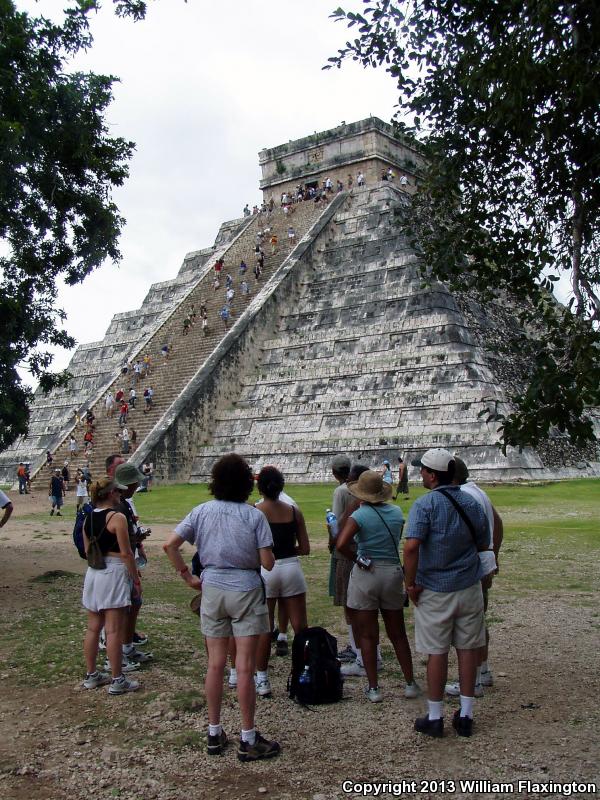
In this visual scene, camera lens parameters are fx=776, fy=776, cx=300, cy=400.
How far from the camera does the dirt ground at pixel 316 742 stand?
406cm

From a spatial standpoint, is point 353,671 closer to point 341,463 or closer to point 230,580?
point 341,463

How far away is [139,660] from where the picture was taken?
624cm

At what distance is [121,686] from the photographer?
5.56 metres

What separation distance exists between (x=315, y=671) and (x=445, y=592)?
1.20 m

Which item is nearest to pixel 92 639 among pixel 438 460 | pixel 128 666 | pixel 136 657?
pixel 128 666

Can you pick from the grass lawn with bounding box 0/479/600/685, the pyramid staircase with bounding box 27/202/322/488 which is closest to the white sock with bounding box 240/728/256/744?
the grass lawn with bounding box 0/479/600/685

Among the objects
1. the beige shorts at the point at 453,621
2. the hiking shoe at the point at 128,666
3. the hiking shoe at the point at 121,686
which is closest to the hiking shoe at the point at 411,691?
the beige shorts at the point at 453,621

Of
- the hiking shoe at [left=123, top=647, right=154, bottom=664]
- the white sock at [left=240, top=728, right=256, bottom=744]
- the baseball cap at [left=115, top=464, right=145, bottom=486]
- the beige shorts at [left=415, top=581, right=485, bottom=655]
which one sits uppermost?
the baseball cap at [left=115, top=464, right=145, bottom=486]

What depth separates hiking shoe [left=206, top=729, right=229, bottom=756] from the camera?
4.46 meters

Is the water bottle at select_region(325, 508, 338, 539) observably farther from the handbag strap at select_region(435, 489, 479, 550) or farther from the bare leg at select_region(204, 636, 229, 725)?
the bare leg at select_region(204, 636, 229, 725)

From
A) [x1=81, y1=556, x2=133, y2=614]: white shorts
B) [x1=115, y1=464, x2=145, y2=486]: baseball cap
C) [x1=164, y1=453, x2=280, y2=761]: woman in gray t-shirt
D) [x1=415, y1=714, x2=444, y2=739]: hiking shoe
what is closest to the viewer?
[x1=164, y1=453, x2=280, y2=761]: woman in gray t-shirt

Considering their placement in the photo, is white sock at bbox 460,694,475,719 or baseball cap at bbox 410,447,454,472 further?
baseball cap at bbox 410,447,454,472

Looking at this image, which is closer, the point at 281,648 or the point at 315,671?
the point at 315,671

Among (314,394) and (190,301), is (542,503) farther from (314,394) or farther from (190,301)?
(190,301)
